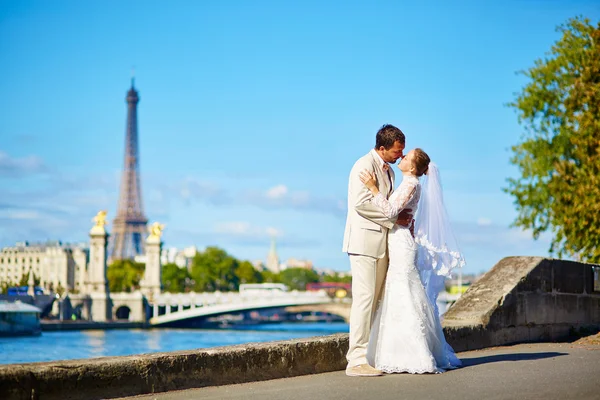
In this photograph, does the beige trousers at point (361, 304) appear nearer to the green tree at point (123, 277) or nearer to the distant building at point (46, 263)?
the green tree at point (123, 277)

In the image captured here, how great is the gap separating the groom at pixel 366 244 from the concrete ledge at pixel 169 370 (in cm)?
33

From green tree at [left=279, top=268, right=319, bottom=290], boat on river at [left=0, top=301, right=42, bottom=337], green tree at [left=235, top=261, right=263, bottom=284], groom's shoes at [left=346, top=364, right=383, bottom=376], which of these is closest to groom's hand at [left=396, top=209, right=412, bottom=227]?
groom's shoes at [left=346, top=364, right=383, bottom=376]

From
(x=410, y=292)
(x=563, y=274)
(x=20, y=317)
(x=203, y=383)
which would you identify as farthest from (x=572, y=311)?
(x=20, y=317)

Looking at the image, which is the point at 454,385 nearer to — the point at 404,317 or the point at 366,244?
the point at 404,317

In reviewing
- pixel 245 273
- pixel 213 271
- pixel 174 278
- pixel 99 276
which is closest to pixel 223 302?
pixel 99 276

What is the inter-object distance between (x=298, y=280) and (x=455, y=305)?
14379 cm

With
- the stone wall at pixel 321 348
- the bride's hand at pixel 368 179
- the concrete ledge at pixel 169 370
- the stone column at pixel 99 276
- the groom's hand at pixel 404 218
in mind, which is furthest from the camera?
the stone column at pixel 99 276

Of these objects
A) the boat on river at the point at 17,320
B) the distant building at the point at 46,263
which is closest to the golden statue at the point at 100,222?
the boat on river at the point at 17,320

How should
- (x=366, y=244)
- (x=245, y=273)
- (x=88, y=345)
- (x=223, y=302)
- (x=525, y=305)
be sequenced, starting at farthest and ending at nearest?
(x=245, y=273), (x=223, y=302), (x=88, y=345), (x=525, y=305), (x=366, y=244)

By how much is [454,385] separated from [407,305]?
62cm

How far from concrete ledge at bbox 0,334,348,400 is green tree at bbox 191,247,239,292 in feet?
317

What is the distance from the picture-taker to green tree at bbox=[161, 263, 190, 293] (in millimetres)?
101588

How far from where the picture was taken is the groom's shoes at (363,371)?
4775 millimetres

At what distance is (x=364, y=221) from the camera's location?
16.1 ft
